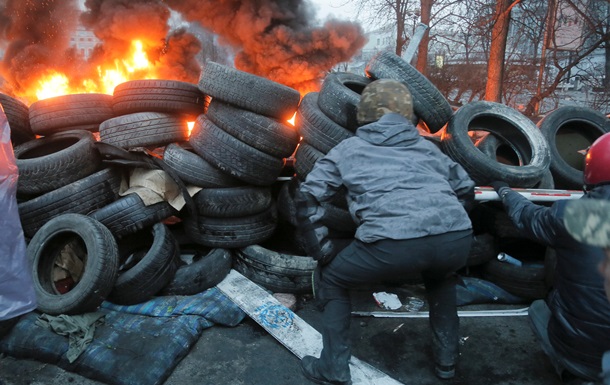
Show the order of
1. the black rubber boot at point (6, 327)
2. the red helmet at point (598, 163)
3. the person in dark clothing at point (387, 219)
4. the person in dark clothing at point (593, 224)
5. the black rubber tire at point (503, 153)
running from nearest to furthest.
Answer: the person in dark clothing at point (593, 224) < the red helmet at point (598, 163) < the person in dark clothing at point (387, 219) < the black rubber boot at point (6, 327) < the black rubber tire at point (503, 153)

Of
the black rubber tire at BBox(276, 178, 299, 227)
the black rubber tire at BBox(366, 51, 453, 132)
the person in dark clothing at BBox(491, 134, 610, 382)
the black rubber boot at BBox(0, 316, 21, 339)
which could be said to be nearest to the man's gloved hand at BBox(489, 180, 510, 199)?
the person in dark clothing at BBox(491, 134, 610, 382)

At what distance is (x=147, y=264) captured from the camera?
391cm

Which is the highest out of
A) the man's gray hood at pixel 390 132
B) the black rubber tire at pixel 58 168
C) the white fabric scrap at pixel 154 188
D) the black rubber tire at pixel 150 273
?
the man's gray hood at pixel 390 132

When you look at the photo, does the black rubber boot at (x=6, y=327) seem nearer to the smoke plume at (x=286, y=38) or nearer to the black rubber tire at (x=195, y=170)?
the black rubber tire at (x=195, y=170)

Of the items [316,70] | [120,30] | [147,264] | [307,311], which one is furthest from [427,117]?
[120,30]

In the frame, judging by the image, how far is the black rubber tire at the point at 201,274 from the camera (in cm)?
416

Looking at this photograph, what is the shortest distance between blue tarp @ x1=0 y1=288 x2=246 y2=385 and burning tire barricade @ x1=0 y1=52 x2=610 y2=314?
0.21 metres

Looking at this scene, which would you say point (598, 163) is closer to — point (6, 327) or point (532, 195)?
point (532, 195)

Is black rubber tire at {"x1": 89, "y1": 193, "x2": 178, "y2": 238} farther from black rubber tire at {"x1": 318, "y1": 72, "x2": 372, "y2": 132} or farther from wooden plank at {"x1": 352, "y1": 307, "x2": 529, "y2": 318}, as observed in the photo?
wooden plank at {"x1": 352, "y1": 307, "x2": 529, "y2": 318}

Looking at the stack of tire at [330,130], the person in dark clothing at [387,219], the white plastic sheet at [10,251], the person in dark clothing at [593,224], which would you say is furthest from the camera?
the stack of tire at [330,130]

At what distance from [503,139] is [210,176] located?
3675 mm

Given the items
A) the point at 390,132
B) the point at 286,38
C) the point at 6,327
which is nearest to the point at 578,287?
the point at 390,132

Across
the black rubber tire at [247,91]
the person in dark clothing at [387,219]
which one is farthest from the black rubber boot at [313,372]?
the black rubber tire at [247,91]

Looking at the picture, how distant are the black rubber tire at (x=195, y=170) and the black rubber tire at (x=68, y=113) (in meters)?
1.27
